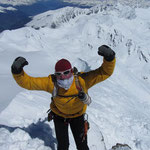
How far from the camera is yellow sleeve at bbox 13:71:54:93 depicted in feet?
11.5

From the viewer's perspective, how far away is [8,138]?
16.1 ft

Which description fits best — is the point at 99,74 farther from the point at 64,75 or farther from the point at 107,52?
the point at 64,75

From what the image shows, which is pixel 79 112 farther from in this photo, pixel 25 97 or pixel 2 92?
pixel 2 92

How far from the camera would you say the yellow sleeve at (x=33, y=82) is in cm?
352

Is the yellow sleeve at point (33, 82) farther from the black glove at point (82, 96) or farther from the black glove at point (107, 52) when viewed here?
the black glove at point (107, 52)

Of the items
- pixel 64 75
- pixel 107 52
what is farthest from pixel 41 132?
pixel 107 52

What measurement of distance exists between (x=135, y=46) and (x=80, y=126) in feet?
236

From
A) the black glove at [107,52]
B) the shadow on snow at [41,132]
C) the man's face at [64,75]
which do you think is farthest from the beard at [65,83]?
the shadow on snow at [41,132]

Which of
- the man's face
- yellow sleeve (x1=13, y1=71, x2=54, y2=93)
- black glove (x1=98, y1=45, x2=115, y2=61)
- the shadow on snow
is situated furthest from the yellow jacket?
the shadow on snow

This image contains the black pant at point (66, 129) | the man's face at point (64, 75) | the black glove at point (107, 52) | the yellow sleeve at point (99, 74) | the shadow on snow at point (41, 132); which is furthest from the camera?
the shadow on snow at point (41, 132)

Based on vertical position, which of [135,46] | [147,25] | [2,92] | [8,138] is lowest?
[147,25]

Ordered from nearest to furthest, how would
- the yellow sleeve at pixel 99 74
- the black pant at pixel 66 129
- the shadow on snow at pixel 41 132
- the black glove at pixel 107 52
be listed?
the black glove at pixel 107 52
the yellow sleeve at pixel 99 74
the black pant at pixel 66 129
the shadow on snow at pixel 41 132

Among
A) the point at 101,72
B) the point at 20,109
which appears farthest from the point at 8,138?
the point at 101,72

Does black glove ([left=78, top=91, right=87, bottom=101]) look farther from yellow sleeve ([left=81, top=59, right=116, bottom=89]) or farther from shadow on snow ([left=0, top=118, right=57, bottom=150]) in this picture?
shadow on snow ([left=0, top=118, right=57, bottom=150])
